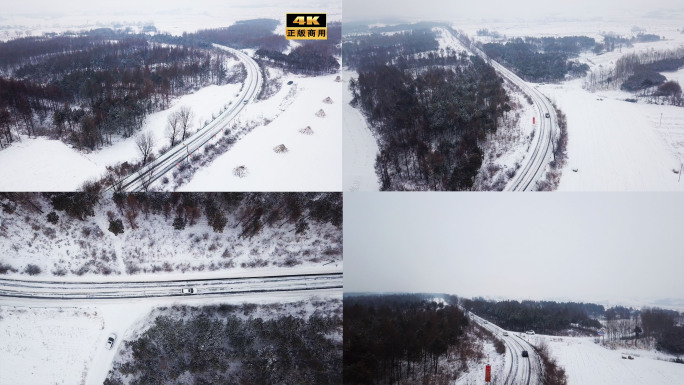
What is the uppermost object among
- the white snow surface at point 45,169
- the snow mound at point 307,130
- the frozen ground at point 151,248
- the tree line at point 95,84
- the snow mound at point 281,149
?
the tree line at point 95,84

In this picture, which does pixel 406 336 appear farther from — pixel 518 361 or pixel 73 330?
pixel 73 330

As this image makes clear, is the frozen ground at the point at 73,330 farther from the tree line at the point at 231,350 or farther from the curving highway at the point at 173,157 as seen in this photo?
the curving highway at the point at 173,157

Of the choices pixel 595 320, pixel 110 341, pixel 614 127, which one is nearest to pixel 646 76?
pixel 614 127

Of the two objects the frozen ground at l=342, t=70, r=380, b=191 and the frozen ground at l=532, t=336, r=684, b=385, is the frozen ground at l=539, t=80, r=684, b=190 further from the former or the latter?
the frozen ground at l=342, t=70, r=380, b=191

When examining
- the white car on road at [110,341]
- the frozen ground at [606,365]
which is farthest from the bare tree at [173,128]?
the frozen ground at [606,365]

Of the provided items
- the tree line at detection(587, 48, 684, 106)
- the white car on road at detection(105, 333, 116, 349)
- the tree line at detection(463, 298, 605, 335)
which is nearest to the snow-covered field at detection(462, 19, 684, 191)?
the tree line at detection(587, 48, 684, 106)

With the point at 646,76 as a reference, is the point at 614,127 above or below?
below
